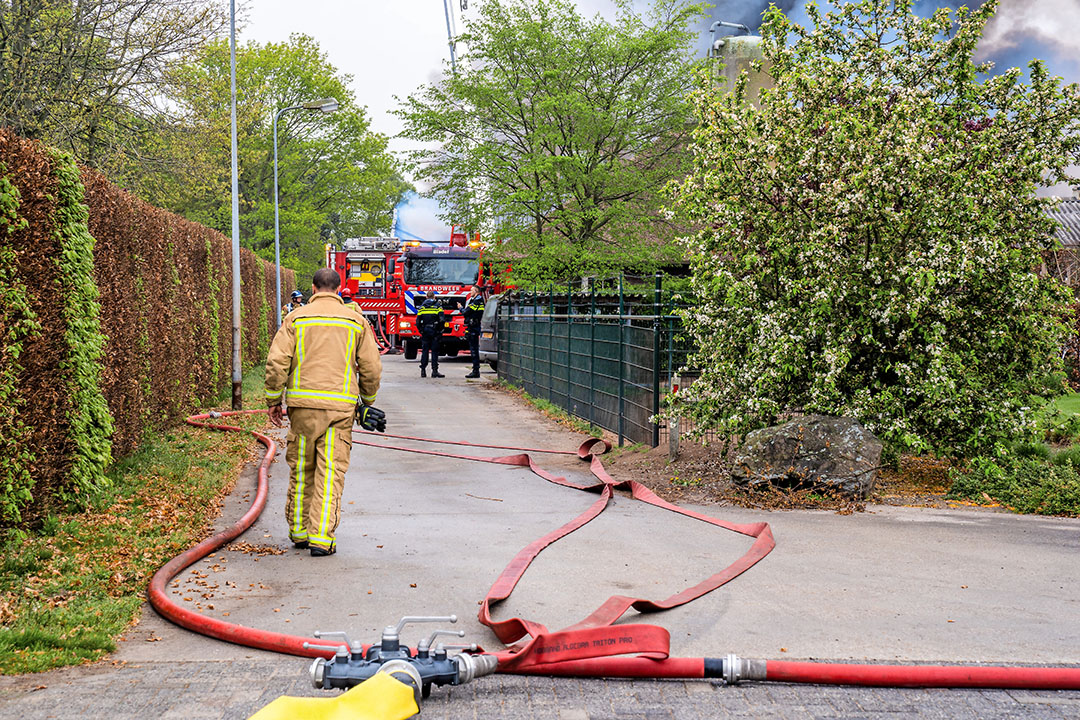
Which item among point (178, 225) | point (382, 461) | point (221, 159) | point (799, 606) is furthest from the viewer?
point (221, 159)

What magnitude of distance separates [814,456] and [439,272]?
2388cm

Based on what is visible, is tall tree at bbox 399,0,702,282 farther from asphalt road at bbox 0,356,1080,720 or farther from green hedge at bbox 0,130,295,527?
asphalt road at bbox 0,356,1080,720

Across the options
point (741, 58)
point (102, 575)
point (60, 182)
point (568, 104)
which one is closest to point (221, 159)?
point (568, 104)

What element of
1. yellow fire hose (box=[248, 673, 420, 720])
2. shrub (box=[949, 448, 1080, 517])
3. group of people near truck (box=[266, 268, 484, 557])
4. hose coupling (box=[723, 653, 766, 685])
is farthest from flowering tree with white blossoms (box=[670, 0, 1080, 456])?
yellow fire hose (box=[248, 673, 420, 720])

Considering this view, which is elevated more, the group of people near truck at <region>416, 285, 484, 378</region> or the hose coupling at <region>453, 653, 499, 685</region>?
the group of people near truck at <region>416, 285, 484, 378</region>

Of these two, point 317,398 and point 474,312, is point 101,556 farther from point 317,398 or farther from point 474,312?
point 474,312

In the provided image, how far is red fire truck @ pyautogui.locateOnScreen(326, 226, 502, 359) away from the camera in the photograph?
99.8 feet

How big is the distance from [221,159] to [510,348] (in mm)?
17569

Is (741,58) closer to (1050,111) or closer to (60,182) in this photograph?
(1050,111)

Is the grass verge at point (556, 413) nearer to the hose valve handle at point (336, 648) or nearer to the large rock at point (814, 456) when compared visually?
the large rock at point (814, 456)

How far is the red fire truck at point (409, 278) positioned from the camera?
30.4 meters

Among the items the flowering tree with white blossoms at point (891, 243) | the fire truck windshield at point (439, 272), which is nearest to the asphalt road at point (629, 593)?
the flowering tree with white blossoms at point (891, 243)

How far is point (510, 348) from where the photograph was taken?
22.4 m

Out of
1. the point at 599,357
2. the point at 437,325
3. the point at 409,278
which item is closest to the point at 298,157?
the point at 409,278
